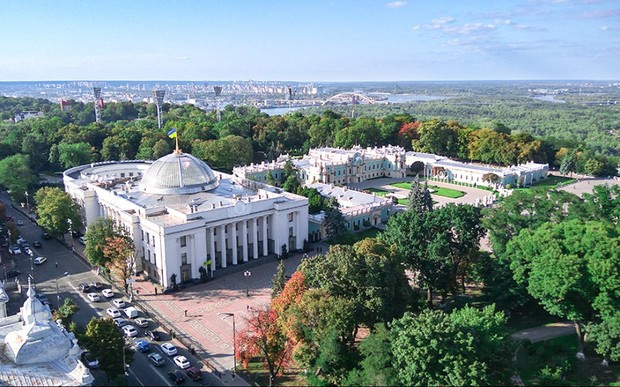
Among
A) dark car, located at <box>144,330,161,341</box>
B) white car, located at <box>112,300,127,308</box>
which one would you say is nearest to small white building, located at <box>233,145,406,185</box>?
white car, located at <box>112,300,127,308</box>

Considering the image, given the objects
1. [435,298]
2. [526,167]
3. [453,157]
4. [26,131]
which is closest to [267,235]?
[435,298]

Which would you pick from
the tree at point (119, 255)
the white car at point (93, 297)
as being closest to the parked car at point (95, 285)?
the white car at point (93, 297)

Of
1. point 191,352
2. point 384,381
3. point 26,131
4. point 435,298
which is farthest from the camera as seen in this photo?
point 26,131

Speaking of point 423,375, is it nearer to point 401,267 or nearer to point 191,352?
point 401,267

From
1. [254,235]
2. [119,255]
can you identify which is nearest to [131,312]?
[119,255]

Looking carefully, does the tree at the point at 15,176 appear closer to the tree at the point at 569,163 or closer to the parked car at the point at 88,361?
the parked car at the point at 88,361

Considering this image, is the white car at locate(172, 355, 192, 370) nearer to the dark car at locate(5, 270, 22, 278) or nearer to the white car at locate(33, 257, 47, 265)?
the dark car at locate(5, 270, 22, 278)

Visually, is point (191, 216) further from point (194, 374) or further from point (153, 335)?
point (194, 374)
